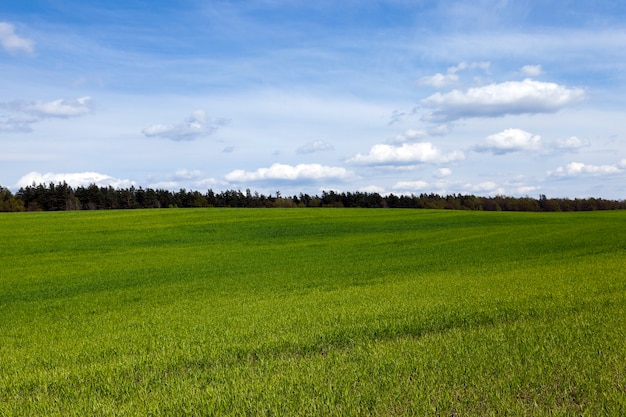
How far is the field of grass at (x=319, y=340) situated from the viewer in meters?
6.45

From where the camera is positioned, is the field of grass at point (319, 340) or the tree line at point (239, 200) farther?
the tree line at point (239, 200)

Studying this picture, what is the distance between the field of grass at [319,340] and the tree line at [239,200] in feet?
323

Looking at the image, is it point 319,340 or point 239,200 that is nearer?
point 319,340

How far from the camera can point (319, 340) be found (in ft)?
32.4

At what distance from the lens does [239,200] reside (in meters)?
140

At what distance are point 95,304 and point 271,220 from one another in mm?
40573

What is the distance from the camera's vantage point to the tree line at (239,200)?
4626 inches

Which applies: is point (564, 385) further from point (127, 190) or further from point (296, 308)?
point (127, 190)

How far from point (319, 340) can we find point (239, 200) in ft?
433

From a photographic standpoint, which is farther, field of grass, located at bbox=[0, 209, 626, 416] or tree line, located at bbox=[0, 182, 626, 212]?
tree line, located at bbox=[0, 182, 626, 212]

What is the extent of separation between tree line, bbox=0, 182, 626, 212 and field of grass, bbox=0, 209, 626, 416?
98.4m

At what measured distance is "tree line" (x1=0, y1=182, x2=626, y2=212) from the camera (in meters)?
118

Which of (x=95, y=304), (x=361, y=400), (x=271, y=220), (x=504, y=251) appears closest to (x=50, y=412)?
(x=361, y=400)

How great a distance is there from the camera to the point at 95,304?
63.9 ft
